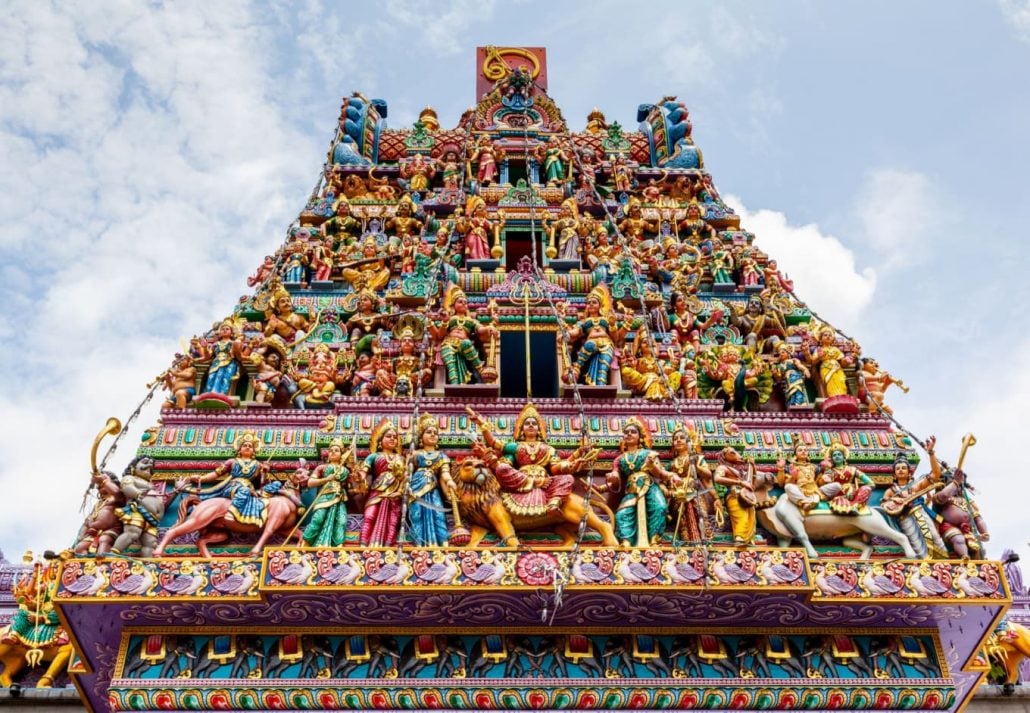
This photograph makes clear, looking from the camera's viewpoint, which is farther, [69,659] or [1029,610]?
[1029,610]

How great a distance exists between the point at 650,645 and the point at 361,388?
17.0ft

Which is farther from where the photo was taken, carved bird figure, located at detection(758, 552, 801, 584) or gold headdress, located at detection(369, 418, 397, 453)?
gold headdress, located at detection(369, 418, 397, 453)

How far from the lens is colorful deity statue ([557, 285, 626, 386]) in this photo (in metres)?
13.3

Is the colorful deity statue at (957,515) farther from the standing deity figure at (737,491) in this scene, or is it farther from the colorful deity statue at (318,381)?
the colorful deity statue at (318,381)

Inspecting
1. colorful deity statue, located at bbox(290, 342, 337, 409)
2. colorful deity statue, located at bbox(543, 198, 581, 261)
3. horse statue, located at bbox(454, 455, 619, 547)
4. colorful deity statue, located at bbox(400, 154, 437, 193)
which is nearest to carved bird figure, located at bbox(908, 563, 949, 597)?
horse statue, located at bbox(454, 455, 619, 547)

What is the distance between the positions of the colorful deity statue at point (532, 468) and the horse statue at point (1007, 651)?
584 centimetres

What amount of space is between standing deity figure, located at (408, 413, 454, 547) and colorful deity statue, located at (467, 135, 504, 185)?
7.84 m

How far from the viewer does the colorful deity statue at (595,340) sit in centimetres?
1333

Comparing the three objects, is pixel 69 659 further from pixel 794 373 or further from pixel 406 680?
pixel 794 373

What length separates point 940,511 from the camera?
11.6 meters

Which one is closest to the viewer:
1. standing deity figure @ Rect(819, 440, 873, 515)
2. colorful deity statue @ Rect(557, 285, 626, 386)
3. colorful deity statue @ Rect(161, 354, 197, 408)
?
standing deity figure @ Rect(819, 440, 873, 515)

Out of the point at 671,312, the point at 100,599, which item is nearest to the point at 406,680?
the point at 100,599

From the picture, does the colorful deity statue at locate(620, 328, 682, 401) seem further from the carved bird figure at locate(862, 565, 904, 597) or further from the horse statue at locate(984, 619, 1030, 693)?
the horse statue at locate(984, 619, 1030, 693)

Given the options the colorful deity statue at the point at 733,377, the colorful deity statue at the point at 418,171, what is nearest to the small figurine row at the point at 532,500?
the colorful deity statue at the point at 733,377
